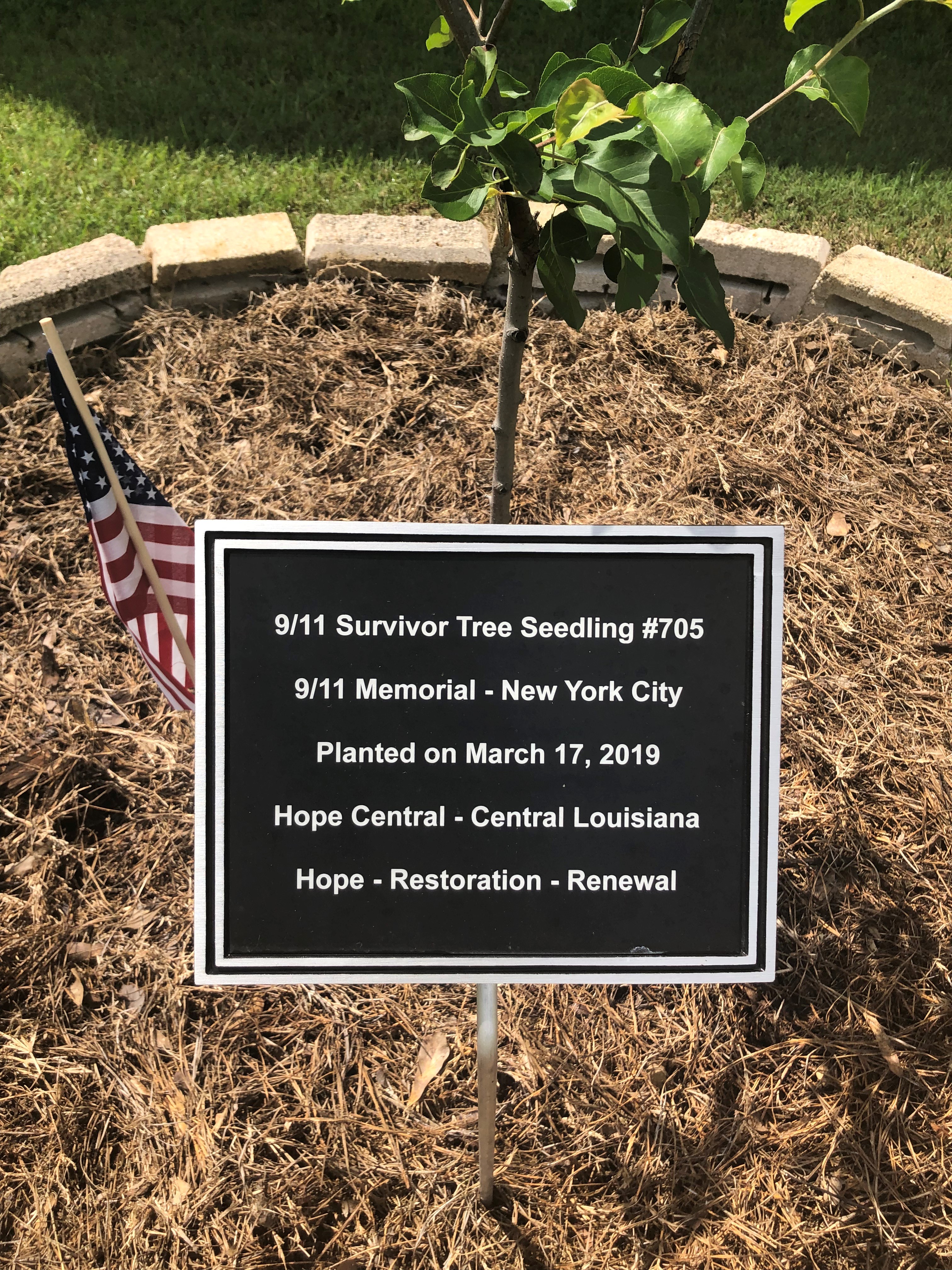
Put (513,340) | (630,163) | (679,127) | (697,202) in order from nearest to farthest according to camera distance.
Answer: (679,127)
(630,163)
(697,202)
(513,340)

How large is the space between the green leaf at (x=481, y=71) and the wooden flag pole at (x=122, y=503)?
2.63 ft

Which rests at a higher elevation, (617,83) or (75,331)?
(75,331)

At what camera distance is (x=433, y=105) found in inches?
47.1

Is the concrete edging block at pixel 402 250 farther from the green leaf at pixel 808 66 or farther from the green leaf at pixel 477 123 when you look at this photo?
the green leaf at pixel 477 123

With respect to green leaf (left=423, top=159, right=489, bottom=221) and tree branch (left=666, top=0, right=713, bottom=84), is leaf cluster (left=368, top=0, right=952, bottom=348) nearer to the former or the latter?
green leaf (left=423, top=159, right=489, bottom=221)

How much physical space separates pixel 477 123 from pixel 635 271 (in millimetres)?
350

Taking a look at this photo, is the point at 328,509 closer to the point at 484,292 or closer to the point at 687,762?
the point at 484,292

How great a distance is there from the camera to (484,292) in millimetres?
3176

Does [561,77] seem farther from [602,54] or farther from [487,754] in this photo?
[487,754]

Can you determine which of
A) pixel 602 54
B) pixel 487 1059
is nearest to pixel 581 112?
pixel 602 54

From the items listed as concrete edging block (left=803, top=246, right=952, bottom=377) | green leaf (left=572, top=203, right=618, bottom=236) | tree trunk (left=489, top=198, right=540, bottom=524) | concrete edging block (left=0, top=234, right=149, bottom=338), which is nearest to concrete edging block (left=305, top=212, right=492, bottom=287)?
concrete edging block (left=0, top=234, right=149, bottom=338)

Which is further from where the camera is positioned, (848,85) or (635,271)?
(635,271)

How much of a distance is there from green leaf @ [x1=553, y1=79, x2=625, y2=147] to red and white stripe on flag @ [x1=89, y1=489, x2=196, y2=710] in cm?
110

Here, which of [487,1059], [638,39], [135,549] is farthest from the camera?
[135,549]
